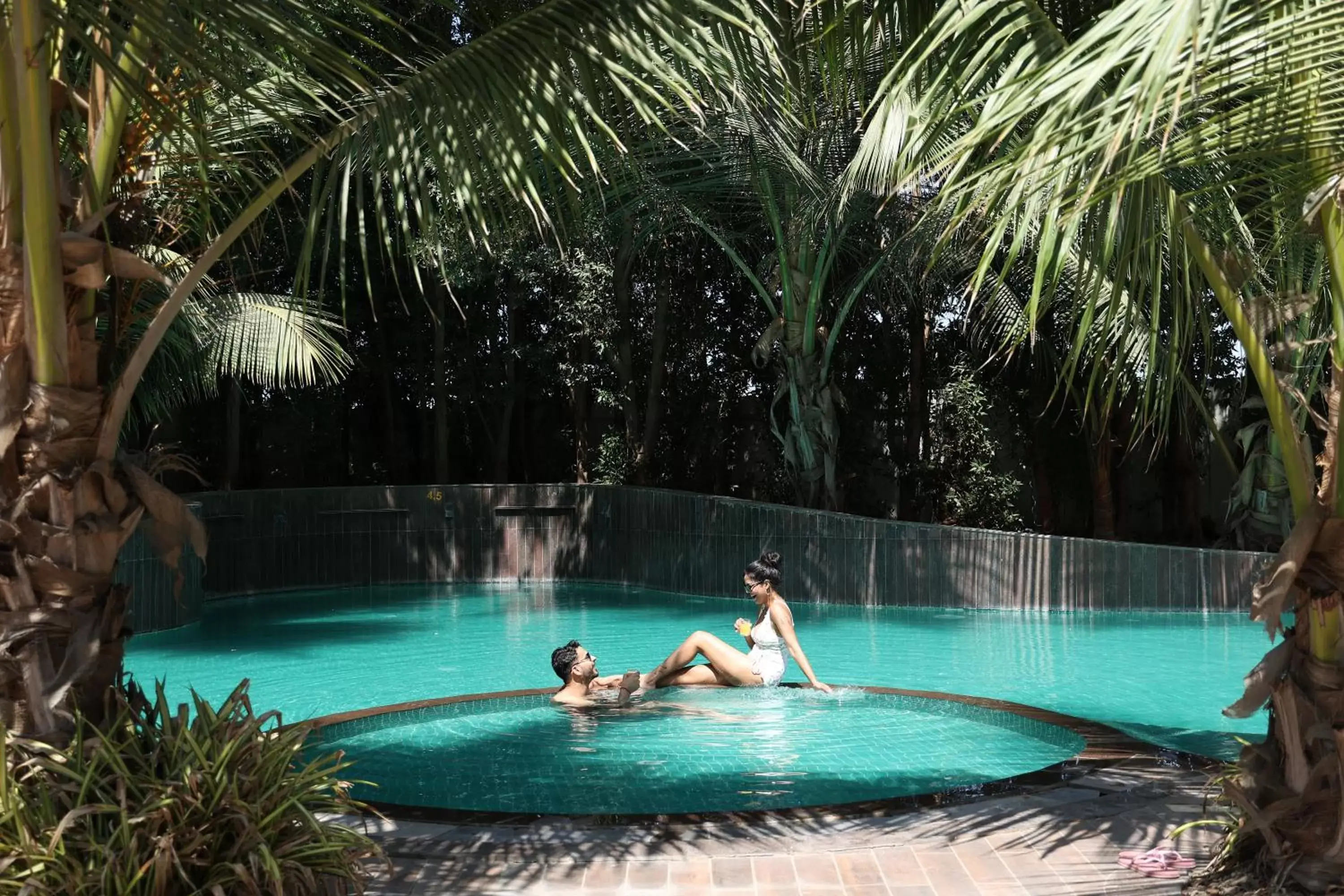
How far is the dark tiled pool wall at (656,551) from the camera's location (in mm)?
14586

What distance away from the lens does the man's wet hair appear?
9258 millimetres

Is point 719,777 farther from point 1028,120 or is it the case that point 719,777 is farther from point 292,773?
point 1028,120

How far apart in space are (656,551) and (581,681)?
9.03 m

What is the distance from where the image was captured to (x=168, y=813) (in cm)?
406

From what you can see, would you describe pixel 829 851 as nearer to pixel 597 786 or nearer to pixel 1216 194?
pixel 597 786

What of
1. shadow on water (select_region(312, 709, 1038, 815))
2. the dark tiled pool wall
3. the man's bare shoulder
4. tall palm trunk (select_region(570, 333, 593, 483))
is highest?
tall palm trunk (select_region(570, 333, 593, 483))

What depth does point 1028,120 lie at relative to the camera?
5.91m

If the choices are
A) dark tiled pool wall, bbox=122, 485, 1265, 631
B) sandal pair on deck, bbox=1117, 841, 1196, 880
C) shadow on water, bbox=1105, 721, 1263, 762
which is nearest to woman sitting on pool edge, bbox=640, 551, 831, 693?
shadow on water, bbox=1105, 721, 1263, 762

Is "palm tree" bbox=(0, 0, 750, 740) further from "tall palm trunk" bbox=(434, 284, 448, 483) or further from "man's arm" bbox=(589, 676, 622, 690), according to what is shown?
"tall palm trunk" bbox=(434, 284, 448, 483)

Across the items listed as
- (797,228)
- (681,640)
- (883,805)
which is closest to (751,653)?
(883,805)

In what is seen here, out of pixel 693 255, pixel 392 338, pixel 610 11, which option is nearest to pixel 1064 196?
pixel 610 11

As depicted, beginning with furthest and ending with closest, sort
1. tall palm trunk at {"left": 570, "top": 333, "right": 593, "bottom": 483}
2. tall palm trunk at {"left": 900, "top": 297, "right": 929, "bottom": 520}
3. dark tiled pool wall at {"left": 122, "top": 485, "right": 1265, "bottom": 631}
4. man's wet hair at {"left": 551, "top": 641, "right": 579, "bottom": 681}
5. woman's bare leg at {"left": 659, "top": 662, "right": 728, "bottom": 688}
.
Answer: tall palm trunk at {"left": 570, "top": 333, "right": 593, "bottom": 483} < tall palm trunk at {"left": 900, "top": 297, "right": 929, "bottom": 520} < dark tiled pool wall at {"left": 122, "top": 485, "right": 1265, "bottom": 631} < woman's bare leg at {"left": 659, "top": 662, "right": 728, "bottom": 688} < man's wet hair at {"left": 551, "top": 641, "right": 579, "bottom": 681}

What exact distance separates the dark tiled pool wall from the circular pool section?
625 centimetres

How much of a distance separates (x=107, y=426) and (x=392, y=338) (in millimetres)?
17665
